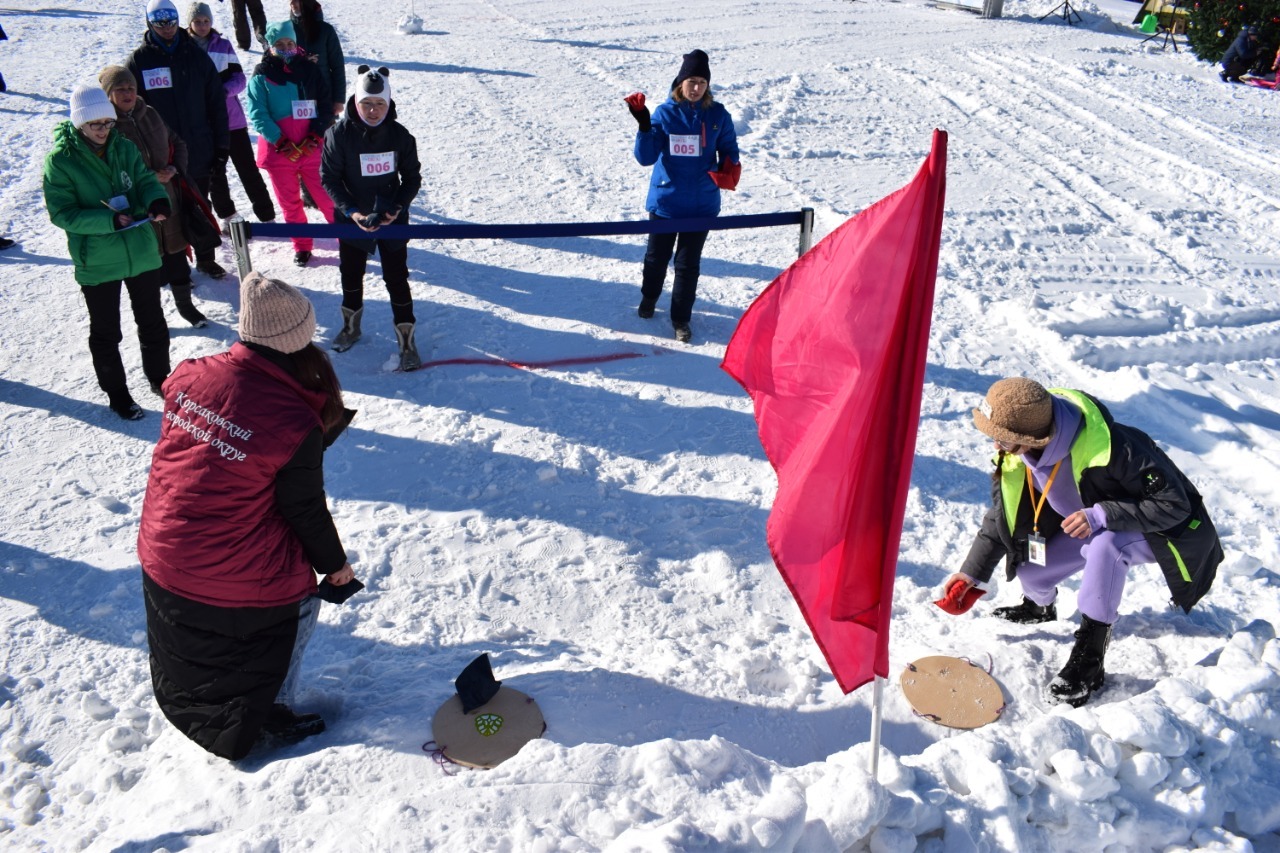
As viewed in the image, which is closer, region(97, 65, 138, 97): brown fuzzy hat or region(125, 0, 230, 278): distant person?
region(97, 65, 138, 97): brown fuzzy hat

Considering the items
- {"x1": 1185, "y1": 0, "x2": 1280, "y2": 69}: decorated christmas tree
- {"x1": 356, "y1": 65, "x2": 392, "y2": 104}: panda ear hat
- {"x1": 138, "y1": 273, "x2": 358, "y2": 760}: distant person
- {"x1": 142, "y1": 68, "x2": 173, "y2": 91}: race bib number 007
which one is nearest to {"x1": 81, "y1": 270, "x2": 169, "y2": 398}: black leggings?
{"x1": 356, "y1": 65, "x2": 392, "y2": 104}: panda ear hat

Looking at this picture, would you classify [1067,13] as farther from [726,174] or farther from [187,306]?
[187,306]

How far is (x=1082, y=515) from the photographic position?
3506 millimetres

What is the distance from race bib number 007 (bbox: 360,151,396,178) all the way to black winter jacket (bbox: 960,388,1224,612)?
3.85m

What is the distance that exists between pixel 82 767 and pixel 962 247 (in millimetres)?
7118

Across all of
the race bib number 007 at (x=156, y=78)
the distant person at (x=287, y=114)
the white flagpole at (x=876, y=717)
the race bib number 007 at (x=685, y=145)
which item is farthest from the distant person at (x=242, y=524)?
the race bib number 007 at (x=156, y=78)

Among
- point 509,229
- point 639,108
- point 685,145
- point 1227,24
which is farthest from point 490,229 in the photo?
point 1227,24

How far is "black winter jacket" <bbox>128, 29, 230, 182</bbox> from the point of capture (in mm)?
6426

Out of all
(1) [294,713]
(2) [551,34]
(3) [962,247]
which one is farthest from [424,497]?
(2) [551,34]

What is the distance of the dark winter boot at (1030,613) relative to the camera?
4.27 meters

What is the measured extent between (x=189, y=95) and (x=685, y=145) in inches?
136

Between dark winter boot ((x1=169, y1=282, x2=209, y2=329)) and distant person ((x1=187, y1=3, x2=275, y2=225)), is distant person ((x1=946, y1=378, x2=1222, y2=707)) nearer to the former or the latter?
dark winter boot ((x1=169, y1=282, x2=209, y2=329))

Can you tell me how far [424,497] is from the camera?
16.5ft

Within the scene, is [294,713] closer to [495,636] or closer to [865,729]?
[495,636]
